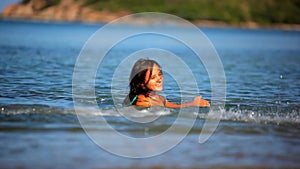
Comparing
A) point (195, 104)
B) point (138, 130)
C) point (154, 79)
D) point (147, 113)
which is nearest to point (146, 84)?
point (154, 79)

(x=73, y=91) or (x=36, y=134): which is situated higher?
(x=73, y=91)

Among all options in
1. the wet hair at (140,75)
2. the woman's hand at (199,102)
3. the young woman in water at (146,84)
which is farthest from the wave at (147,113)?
the wet hair at (140,75)

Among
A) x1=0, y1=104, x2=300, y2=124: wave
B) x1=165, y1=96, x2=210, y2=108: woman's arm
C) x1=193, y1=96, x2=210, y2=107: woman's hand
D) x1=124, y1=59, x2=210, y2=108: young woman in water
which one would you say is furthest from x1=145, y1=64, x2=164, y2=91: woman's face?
x1=193, y1=96, x2=210, y2=107: woman's hand

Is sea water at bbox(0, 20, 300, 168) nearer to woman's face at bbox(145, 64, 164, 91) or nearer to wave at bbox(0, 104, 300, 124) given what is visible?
wave at bbox(0, 104, 300, 124)

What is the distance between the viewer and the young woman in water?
12.6 m

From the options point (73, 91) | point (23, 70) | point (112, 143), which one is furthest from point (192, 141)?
point (23, 70)

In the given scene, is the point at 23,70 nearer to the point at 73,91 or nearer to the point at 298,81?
the point at 73,91

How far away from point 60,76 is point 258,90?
7.57m

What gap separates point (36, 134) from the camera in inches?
388

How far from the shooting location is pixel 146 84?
499 inches

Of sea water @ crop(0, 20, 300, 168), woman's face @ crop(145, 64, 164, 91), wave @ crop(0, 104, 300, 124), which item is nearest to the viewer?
sea water @ crop(0, 20, 300, 168)

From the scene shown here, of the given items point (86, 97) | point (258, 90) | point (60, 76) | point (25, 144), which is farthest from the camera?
point (60, 76)

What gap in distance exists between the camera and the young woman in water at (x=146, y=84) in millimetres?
12602

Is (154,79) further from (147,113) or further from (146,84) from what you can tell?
(147,113)
